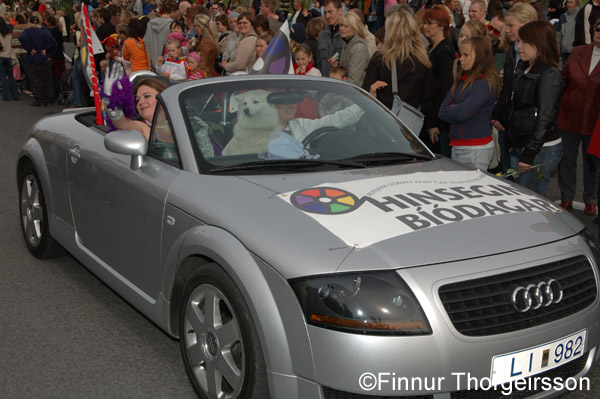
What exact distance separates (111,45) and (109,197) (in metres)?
9.87

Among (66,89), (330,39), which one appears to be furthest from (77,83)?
(330,39)

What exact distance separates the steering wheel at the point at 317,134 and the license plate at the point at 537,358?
173cm

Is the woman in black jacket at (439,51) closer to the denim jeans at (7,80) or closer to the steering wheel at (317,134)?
the steering wheel at (317,134)

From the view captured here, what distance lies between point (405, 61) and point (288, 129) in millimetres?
3248

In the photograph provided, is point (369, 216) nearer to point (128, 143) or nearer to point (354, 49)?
point (128, 143)

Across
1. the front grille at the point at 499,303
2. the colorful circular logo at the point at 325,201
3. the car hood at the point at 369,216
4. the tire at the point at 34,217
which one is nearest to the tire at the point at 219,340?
the car hood at the point at 369,216

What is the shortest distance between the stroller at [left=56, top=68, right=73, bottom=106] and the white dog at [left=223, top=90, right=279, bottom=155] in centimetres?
1228

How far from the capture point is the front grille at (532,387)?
9.52 ft

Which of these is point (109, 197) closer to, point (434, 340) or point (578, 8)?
point (434, 340)

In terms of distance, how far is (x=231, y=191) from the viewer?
355cm

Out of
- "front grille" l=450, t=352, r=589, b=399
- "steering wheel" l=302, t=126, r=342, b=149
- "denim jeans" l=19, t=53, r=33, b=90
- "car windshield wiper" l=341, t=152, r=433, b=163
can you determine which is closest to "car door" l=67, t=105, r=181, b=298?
"steering wheel" l=302, t=126, r=342, b=149

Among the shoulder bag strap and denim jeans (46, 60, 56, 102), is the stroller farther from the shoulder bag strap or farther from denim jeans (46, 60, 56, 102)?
the shoulder bag strap

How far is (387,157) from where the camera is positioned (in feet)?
13.7

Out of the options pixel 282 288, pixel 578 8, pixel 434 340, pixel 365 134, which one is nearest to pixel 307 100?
pixel 365 134
